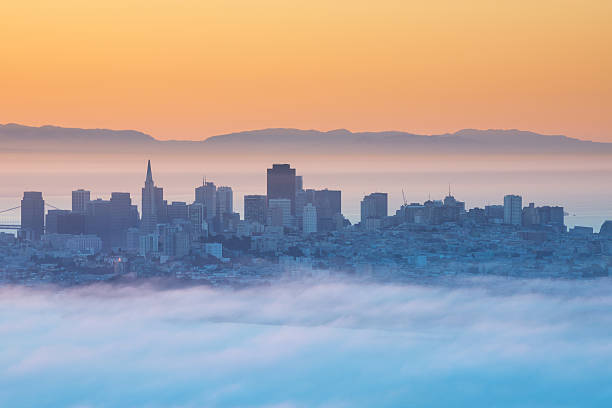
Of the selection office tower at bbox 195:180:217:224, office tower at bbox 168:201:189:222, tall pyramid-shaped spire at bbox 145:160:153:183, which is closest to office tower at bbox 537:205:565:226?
office tower at bbox 195:180:217:224

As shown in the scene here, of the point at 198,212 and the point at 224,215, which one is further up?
the point at 198,212

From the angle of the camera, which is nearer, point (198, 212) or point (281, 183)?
point (198, 212)

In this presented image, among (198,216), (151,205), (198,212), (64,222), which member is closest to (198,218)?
(198,216)

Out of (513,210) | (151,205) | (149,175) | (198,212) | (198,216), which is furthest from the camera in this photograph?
(149,175)

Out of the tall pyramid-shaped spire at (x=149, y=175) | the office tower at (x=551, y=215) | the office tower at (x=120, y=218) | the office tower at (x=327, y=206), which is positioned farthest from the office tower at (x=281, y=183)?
the office tower at (x=551, y=215)

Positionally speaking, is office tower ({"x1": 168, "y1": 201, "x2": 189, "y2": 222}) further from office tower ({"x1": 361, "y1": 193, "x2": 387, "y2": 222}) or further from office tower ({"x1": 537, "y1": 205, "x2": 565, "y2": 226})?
office tower ({"x1": 537, "y1": 205, "x2": 565, "y2": 226})

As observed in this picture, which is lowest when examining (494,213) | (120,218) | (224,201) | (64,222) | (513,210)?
(64,222)

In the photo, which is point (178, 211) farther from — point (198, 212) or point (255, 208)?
point (255, 208)
